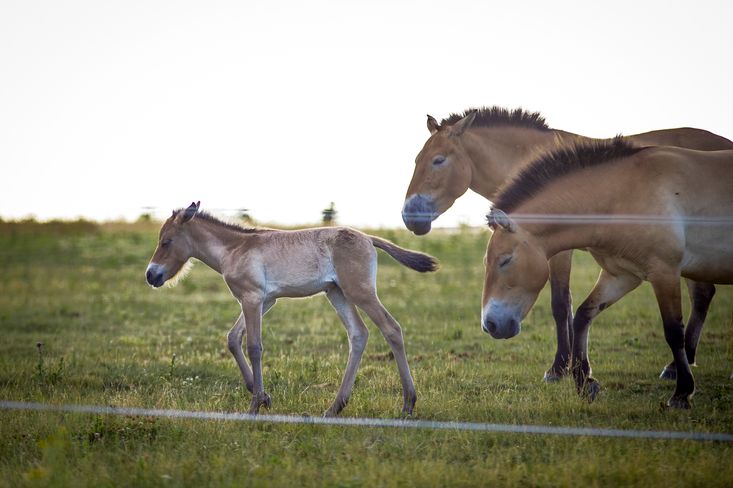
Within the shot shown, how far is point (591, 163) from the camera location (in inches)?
303

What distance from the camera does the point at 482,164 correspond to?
916 cm

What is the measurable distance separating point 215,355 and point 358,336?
11.7 ft

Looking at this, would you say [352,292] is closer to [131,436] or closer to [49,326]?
[131,436]

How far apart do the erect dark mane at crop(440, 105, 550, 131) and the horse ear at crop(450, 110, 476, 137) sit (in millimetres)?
292

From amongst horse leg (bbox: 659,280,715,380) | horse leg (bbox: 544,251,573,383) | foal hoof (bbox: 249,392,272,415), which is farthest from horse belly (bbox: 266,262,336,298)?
horse leg (bbox: 659,280,715,380)

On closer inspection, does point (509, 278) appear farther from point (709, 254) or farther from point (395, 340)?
point (709, 254)

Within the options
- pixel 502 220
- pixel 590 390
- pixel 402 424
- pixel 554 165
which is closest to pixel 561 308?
pixel 590 390

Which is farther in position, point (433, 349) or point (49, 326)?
point (49, 326)

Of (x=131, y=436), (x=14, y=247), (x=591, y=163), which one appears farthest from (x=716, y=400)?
(x=14, y=247)

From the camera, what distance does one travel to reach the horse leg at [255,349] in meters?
7.35

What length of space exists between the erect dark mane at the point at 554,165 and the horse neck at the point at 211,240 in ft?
8.91

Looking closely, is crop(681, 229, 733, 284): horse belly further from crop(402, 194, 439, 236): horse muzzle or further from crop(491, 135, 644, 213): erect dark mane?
crop(402, 194, 439, 236): horse muzzle

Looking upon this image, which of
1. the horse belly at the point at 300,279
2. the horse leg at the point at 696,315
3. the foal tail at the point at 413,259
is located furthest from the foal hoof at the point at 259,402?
the horse leg at the point at 696,315

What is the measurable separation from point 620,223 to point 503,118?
2.55 metres
